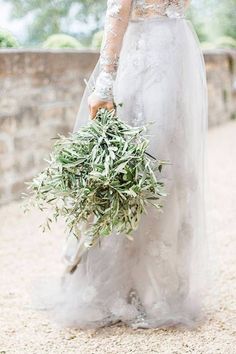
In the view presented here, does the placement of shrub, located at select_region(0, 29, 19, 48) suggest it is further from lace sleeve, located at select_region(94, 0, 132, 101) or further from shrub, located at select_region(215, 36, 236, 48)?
shrub, located at select_region(215, 36, 236, 48)

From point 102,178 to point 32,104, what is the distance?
8.73ft

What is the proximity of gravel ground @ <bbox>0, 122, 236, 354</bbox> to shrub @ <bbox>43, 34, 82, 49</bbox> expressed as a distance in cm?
171

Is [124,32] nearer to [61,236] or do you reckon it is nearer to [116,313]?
[116,313]

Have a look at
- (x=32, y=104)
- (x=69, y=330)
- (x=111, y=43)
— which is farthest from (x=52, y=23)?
(x=69, y=330)

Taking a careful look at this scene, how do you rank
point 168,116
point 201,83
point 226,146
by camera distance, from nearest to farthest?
point 168,116 < point 201,83 < point 226,146

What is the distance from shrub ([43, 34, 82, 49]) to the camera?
5.21 metres

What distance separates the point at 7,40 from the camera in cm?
426

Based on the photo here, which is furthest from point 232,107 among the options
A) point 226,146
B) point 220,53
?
point 226,146

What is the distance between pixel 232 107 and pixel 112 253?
20.8 ft

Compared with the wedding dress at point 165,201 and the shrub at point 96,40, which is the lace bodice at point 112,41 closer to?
the wedding dress at point 165,201

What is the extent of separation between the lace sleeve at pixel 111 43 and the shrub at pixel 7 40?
232cm

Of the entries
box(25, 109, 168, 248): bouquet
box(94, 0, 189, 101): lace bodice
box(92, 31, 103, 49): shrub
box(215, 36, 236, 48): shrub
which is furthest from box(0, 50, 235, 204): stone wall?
box(215, 36, 236, 48): shrub

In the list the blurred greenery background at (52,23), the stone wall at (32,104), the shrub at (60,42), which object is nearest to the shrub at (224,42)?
the blurred greenery background at (52,23)

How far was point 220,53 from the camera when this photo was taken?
309 inches
